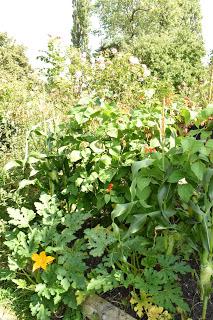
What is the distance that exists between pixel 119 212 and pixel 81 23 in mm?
25333

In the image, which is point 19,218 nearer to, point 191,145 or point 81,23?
point 191,145

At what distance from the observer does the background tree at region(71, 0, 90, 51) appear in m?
25.6

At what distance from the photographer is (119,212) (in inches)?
86.4

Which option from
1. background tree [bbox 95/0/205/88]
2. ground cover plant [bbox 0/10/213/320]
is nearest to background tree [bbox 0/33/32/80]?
background tree [bbox 95/0/205/88]

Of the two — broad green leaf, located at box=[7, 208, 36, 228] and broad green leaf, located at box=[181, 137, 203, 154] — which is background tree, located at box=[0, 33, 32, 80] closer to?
broad green leaf, located at box=[7, 208, 36, 228]

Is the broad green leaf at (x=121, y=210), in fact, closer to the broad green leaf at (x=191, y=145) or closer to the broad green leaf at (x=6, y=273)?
the broad green leaf at (x=191, y=145)

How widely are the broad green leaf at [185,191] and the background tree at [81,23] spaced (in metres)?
24.6

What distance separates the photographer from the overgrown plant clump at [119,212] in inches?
85.1

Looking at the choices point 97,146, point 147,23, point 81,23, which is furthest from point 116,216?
point 147,23

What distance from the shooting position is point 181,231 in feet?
7.45

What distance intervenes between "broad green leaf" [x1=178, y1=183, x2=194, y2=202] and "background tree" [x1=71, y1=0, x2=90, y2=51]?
24643mm

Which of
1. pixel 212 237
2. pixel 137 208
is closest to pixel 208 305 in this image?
pixel 212 237

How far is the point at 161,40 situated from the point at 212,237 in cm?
1620

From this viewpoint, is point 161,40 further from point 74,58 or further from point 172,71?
point 74,58
